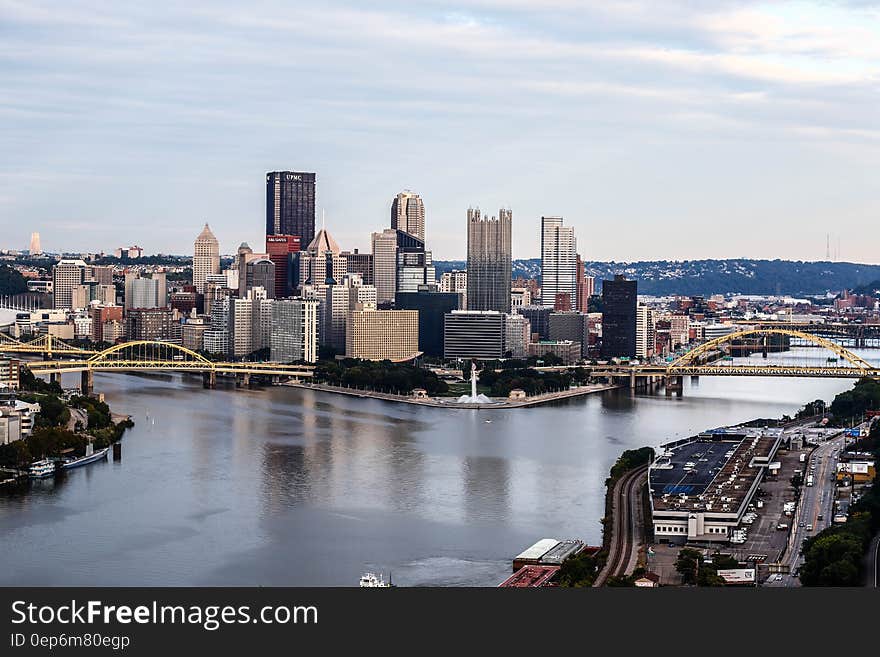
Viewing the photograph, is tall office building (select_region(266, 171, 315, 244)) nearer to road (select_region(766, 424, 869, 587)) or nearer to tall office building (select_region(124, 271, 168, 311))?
tall office building (select_region(124, 271, 168, 311))

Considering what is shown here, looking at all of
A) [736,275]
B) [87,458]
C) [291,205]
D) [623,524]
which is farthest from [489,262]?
[736,275]

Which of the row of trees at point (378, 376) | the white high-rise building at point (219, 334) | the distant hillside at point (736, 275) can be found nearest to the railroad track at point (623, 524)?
the row of trees at point (378, 376)

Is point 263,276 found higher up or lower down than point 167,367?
higher up

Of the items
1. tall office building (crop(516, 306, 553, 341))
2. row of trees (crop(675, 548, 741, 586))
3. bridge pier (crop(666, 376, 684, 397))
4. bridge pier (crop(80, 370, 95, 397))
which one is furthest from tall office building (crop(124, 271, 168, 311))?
row of trees (crop(675, 548, 741, 586))

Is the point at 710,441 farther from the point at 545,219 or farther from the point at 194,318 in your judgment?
the point at 545,219

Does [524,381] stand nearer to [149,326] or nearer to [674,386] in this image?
[674,386]

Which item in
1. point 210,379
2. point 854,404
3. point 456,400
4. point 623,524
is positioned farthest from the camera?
point 210,379
